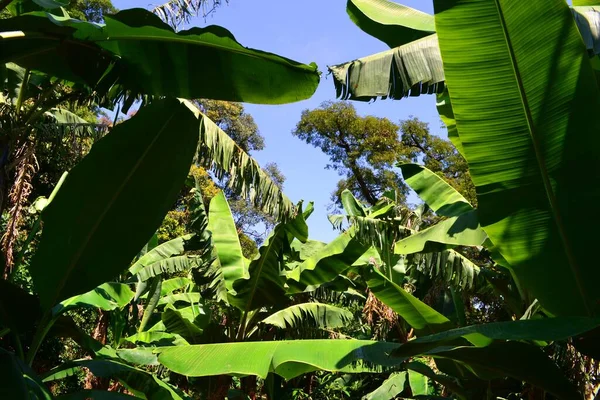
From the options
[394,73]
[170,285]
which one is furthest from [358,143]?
[394,73]

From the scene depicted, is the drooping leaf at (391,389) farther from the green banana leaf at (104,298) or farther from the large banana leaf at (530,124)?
the large banana leaf at (530,124)

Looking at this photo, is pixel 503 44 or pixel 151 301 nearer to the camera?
pixel 503 44

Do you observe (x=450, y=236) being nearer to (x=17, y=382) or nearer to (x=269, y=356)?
(x=269, y=356)

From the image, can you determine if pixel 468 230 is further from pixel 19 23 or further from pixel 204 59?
pixel 19 23

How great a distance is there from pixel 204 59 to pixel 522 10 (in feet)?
6.17

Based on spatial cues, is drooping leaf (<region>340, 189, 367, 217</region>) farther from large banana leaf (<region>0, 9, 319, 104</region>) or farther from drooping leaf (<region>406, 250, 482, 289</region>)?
large banana leaf (<region>0, 9, 319, 104</region>)

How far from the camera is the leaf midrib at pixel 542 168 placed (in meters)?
2.66

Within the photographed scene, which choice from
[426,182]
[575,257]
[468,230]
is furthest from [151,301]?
[575,257]

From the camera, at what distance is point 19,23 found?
3201 mm

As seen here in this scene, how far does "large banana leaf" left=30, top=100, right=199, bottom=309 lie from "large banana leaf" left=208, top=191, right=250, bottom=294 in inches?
121

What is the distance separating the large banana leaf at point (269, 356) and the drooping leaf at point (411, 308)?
68 centimetres

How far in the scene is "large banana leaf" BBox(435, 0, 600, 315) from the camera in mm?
2650

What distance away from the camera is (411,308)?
4.38 metres

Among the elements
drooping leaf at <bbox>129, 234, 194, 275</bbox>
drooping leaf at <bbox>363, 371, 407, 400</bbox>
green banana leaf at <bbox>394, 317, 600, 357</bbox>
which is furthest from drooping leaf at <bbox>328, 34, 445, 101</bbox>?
drooping leaf at <bbox>363, 371, 407, 400</bbox>
